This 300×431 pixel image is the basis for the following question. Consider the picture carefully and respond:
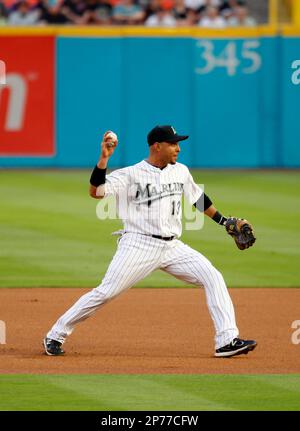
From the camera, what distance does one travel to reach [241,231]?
851 cm

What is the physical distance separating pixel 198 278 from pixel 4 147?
13.9 m

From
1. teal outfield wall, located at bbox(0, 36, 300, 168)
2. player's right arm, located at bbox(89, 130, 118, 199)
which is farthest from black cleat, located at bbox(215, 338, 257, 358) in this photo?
teal outfield wall, located at bbox(0, 36, 300, 168)

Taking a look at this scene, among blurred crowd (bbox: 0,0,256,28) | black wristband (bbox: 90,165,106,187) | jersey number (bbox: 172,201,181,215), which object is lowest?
jersey number (bbox: 172,201,181,215)

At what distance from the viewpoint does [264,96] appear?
22.2 meters

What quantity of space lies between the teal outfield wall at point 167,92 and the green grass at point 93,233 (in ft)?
4.46

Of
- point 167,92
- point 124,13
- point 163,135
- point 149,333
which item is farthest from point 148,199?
point 124,13

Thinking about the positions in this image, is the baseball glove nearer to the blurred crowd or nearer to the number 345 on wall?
the number 345 on wall

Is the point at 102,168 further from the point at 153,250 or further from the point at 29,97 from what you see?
the point at 29,97

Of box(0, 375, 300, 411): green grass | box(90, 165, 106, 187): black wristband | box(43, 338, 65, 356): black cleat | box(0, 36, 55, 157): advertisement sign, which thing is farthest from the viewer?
box(0, 36, 55, 157): advertisement sign

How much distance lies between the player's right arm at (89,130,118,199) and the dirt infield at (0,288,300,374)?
3.97 feet

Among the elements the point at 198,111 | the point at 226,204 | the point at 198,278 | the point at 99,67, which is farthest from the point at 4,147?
the point at 198,278

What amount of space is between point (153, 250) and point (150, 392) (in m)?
1.39

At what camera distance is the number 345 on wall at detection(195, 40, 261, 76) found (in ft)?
71.8

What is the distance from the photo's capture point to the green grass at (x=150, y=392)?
22.4 feet
